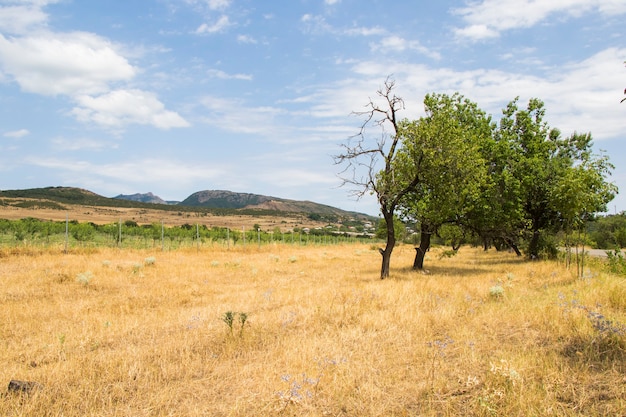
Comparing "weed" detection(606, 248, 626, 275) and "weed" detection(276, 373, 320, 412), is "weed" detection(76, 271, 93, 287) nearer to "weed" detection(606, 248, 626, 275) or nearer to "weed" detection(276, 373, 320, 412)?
"weed" detection(276, 373, 320, 412)

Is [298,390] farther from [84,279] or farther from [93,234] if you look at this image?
[93,234]

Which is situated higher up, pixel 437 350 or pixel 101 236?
pixel 437 350

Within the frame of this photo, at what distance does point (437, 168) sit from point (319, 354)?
41.5 ft

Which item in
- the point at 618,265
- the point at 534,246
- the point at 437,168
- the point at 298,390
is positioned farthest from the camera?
the point at 534,246

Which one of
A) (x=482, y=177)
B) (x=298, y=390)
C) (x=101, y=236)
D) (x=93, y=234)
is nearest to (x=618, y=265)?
(x=482, y=177)

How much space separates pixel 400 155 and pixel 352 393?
13233mm

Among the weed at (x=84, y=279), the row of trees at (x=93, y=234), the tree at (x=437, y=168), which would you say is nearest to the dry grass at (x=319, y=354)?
the weed at (x=84, y=279)

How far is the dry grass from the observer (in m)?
4.68

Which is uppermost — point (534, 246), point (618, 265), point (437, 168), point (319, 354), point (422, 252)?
point (437, 168)

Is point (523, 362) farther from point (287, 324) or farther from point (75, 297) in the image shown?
point (75, 297)

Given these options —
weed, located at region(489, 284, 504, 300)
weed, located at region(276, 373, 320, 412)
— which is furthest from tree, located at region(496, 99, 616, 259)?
weed, located at region(276, 373, 320, 412)

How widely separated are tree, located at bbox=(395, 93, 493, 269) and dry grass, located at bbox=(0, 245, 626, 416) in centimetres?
666

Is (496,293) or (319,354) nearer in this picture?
(319,354)

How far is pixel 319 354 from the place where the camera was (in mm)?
6406
